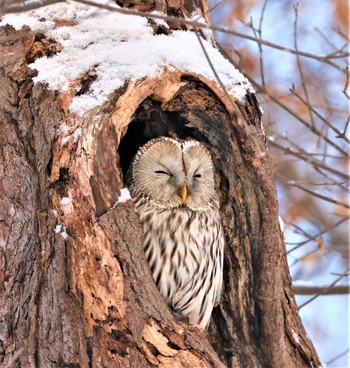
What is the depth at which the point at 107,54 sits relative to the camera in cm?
345

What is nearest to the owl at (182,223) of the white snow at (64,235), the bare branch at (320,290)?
the white snow at (64,235)

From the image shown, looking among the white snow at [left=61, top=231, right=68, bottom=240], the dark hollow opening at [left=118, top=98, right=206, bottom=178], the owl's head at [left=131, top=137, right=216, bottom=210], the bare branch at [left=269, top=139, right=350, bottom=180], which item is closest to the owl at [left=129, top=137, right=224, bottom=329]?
the owl's head at [left=131, top=137, right=216, bottom=210]

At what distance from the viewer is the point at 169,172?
3.94 meters

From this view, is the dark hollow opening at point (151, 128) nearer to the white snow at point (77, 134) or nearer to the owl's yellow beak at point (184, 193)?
the owl's yellow beak at point (184, 193)

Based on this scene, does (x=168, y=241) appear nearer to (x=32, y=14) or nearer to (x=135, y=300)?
(x=135, y=300)

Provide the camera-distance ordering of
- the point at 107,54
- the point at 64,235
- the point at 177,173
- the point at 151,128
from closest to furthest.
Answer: the point at 64,235 → the point at 107,54 → the point at 177,173 → the point at 151,128

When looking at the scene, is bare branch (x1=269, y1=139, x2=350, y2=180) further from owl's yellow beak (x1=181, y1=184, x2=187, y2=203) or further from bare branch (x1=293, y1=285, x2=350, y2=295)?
bare branch (x1=293, y1=285, x2=350, y2=295)

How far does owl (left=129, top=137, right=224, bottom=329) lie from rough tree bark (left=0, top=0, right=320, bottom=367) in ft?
0.45

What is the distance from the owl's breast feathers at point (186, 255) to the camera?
3680 millimetres

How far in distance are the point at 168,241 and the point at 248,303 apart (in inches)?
21.3

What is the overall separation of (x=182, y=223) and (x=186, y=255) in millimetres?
180

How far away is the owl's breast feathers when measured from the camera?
145 inches

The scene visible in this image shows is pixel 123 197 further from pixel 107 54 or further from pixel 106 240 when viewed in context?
pixel 107 54

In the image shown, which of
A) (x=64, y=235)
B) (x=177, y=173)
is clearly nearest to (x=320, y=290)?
(x=177, y=173)
